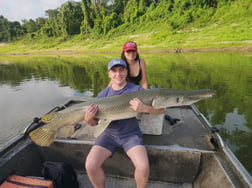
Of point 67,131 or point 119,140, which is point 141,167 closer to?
point 119,140

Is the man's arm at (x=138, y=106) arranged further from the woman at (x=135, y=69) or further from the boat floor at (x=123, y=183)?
the woman at (x=135, y=69)

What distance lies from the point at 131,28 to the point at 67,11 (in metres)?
35.5

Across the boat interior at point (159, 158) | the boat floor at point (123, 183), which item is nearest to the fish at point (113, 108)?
the boat interior at point (159, 158)

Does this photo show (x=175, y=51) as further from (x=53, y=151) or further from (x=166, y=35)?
(x=53, y=151)

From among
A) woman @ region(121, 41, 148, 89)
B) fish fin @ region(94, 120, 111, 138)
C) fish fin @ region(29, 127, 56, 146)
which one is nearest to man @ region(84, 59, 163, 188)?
fish fin @ region(94, 120, 111, 138)

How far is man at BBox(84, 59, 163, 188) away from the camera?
84.4 inches

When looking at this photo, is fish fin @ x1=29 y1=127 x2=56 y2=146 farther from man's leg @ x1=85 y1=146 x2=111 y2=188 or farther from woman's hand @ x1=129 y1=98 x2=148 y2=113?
woman's hand @ x1=129 y1=98 x2=148 y2=113

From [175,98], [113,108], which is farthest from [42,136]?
[175,98]

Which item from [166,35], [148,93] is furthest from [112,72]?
[166,35]

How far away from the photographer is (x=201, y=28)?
29344 mm

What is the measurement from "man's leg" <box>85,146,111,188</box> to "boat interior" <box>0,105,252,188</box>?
1.42 feet

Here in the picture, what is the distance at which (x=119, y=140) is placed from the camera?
2.43 metres

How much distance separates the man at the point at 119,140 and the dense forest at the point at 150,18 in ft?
83.5

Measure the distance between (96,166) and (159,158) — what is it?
97cm
